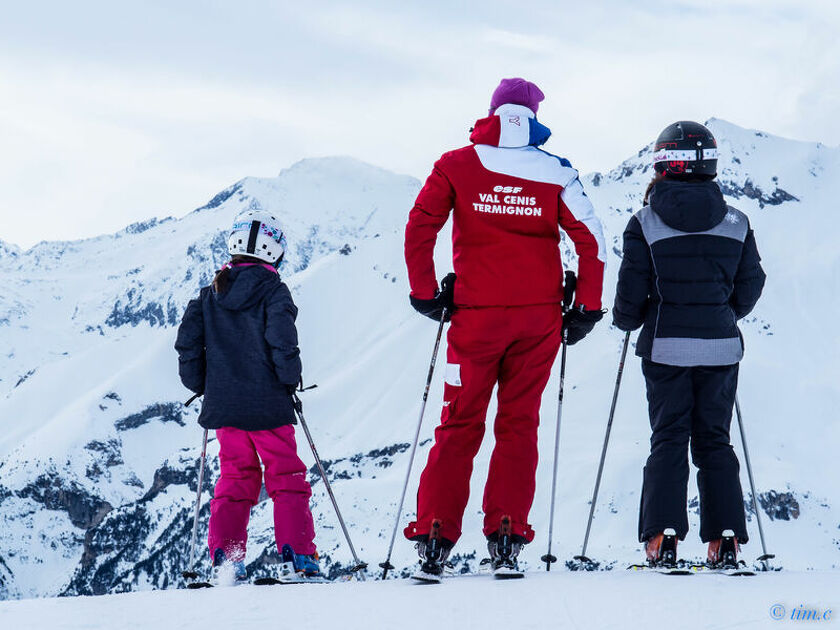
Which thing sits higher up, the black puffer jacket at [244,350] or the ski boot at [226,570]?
the black puffer jacket at [244,350]

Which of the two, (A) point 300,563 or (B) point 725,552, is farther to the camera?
(A) point 300,563

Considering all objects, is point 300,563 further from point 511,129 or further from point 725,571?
point 511,129

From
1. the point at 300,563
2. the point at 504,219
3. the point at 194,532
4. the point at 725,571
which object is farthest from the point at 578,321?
the point at 194,532

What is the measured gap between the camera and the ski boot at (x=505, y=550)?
236 inches

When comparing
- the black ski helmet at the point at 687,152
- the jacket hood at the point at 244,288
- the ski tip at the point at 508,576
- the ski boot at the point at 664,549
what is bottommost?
the ski tip at the point at 508,576

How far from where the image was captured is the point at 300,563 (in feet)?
23.0

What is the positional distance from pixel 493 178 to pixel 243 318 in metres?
2.34

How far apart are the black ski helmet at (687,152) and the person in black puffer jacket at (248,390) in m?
3.10

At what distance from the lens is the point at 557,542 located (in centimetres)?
14850

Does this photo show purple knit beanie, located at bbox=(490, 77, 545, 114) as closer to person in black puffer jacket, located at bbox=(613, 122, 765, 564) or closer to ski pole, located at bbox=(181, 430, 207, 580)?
person in black puffer jacket, located at bbox=(613, 122, 765, 564)

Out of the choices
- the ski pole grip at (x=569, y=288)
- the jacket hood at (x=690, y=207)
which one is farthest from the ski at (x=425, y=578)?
the jacket hood at (x=690, y=207)

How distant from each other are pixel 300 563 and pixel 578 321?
2.85m

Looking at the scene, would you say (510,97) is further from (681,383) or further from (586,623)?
(586,623)

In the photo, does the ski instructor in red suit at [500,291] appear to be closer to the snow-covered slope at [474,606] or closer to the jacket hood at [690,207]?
the jacket hood at [690,207]
